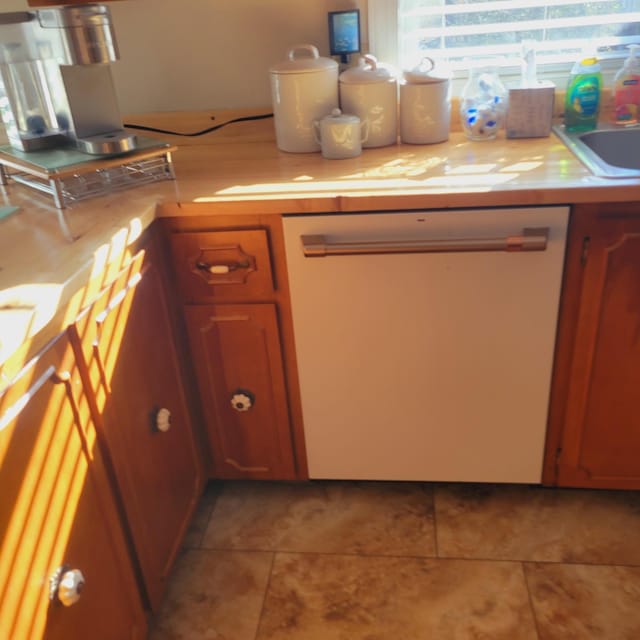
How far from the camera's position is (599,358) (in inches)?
57.4

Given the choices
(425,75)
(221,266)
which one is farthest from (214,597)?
(425,75)

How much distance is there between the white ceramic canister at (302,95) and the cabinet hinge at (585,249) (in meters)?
0.72

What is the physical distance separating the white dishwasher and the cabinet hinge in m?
0.04

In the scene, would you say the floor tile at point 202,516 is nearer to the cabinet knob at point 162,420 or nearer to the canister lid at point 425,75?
the cabinet knob at point 162,420

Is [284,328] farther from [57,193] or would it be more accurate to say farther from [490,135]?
[490,135]

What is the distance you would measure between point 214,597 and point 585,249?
3.82ft

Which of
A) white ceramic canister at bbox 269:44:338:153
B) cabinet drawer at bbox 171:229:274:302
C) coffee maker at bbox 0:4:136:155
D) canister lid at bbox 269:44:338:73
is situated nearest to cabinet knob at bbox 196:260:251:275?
cabinet drawer at bbox 171:229:274:302

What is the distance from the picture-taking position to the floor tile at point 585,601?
1.38 meters

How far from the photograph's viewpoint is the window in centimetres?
174

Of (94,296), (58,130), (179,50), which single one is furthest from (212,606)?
(179,50)

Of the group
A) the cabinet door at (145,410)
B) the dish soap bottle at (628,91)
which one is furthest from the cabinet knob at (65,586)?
the dish soap bottle at (628,91)

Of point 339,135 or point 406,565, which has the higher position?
point 339,135

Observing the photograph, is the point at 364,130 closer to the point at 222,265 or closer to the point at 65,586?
the point at 222,265

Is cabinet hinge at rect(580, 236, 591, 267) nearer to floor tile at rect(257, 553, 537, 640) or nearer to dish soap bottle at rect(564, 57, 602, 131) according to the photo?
dish soap bottle at rect(564, 57, 602, 131)
